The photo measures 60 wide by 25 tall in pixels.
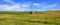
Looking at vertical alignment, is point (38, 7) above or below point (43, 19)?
above

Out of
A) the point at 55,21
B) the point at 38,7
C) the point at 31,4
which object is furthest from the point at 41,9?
the point at 55,21

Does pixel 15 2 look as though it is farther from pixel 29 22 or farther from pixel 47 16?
pixel 47 16

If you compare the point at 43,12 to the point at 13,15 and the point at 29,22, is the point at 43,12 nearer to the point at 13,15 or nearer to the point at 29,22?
the point at 29,22

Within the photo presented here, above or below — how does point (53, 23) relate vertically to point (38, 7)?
below

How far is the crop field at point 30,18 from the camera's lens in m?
1.93

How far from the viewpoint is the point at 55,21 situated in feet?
6.28

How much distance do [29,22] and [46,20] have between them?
0.29 m

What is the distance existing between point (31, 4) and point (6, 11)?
462 mm

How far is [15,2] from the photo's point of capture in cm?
203

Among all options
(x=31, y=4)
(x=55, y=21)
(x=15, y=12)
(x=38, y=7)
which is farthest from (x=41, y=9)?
(x=15, y=12)

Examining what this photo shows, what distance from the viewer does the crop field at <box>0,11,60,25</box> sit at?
1930mm

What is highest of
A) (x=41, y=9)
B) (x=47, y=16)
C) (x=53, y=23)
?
(x=41, y=9)

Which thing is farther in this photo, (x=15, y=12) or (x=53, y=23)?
(x=15, y=12)

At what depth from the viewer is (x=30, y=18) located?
6.50 feet
